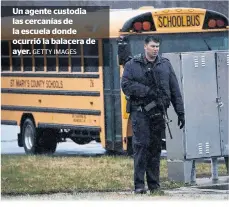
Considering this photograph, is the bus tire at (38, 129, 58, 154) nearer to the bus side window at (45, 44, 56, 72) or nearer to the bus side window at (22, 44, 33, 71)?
the bus side window at (22, 44, 33, 71)

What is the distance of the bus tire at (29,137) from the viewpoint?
64.9 ft

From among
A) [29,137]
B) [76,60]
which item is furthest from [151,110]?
[29,137]

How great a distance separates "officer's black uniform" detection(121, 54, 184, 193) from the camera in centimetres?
1157

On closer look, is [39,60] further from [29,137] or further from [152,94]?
[152,94]

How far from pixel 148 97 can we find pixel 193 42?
6525mm

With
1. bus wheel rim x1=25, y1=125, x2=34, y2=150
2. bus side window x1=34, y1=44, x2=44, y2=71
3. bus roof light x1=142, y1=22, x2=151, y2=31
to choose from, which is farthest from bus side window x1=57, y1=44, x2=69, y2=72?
bus roof light x1=142, y1=22, x2=151, y2=31

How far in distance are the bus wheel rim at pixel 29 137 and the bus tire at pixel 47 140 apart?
0.54 ft

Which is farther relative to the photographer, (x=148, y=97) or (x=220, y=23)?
(x=220, y=23)

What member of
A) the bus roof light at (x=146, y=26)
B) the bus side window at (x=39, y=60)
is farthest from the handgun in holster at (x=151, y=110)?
the bus side window at (x=39, y=60)

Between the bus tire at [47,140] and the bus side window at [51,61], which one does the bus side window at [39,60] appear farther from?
the bus tire at [47,140]

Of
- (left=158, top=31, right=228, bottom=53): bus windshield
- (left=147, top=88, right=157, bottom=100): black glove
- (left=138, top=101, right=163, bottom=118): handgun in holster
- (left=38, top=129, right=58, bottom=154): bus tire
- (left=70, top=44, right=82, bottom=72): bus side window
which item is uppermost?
(left=158, top=31, right=228, bottom=53): bus windshield

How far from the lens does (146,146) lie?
11.6m

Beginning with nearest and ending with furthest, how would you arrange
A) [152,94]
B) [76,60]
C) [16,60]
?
[152,94] < [76,60] < [16,60]

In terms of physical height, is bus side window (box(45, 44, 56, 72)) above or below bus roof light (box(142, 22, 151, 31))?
below
